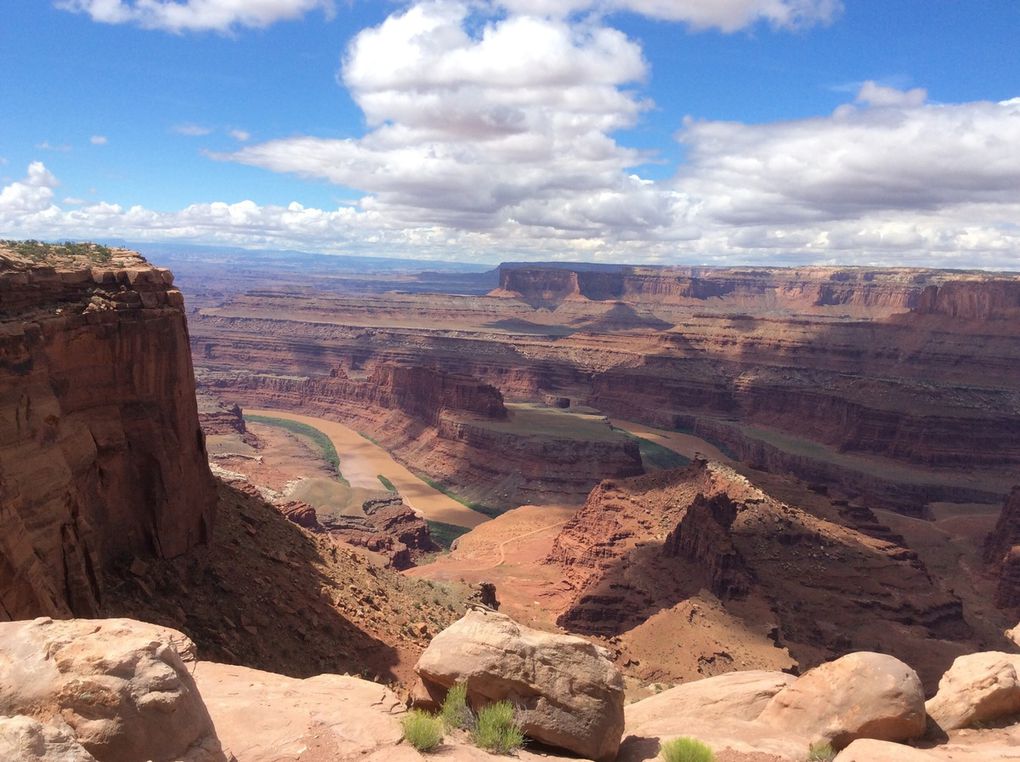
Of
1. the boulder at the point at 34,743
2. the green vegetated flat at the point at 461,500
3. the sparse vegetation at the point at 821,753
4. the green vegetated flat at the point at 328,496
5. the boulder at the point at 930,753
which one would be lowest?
the green vegetated flat at the point at 461,500

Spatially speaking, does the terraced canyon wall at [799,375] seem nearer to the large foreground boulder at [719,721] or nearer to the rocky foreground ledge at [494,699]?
the large foreground boulder at [719,721]

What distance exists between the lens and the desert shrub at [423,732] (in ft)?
31.5

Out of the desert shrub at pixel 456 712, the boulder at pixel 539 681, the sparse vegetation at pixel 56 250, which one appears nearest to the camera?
the desert shrub at pixel 456 712

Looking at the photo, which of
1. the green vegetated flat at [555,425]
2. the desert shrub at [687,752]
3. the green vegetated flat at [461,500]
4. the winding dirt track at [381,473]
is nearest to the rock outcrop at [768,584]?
the desert shrub at [687,752]

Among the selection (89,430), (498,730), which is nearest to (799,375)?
(89,430)

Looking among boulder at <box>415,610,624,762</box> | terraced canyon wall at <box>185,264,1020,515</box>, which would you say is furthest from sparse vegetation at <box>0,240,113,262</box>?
terraced canyon wall at <box>185,264,1020,515</box>

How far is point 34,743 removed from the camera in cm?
528

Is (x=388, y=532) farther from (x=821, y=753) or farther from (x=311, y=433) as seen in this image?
Result: (x=311, y=433)

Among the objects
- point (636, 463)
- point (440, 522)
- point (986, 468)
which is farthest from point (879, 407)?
point (440, 522)

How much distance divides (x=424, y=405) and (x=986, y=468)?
69921 mm

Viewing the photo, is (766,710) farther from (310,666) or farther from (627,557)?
(627,557)

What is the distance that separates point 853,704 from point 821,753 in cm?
131

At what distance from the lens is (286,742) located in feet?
31.4

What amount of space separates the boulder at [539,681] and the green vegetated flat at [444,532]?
1967 inches
